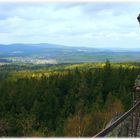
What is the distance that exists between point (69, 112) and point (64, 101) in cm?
362

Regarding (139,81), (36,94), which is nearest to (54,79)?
(36,94)

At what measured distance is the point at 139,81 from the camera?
39.8ft

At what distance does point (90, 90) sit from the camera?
249 ft

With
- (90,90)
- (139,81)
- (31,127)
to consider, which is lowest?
(31,127)

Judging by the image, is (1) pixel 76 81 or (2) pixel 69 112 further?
(1) pixel 76 81

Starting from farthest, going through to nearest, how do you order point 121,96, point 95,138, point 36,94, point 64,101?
1. point 36,94
2. point 64,101
3. point 121,96
4. point 95,138

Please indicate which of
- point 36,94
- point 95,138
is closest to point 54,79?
point 36,94

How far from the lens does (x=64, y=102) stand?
2933 inches

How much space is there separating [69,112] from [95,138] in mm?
68369

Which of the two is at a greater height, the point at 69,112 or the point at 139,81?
the point at 139,81

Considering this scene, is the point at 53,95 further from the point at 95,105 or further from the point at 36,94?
the point at 95,105

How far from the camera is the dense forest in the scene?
61.4 meters

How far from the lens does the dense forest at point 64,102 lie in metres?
61.4

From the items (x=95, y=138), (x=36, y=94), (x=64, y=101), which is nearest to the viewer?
(x=95, y=138)
